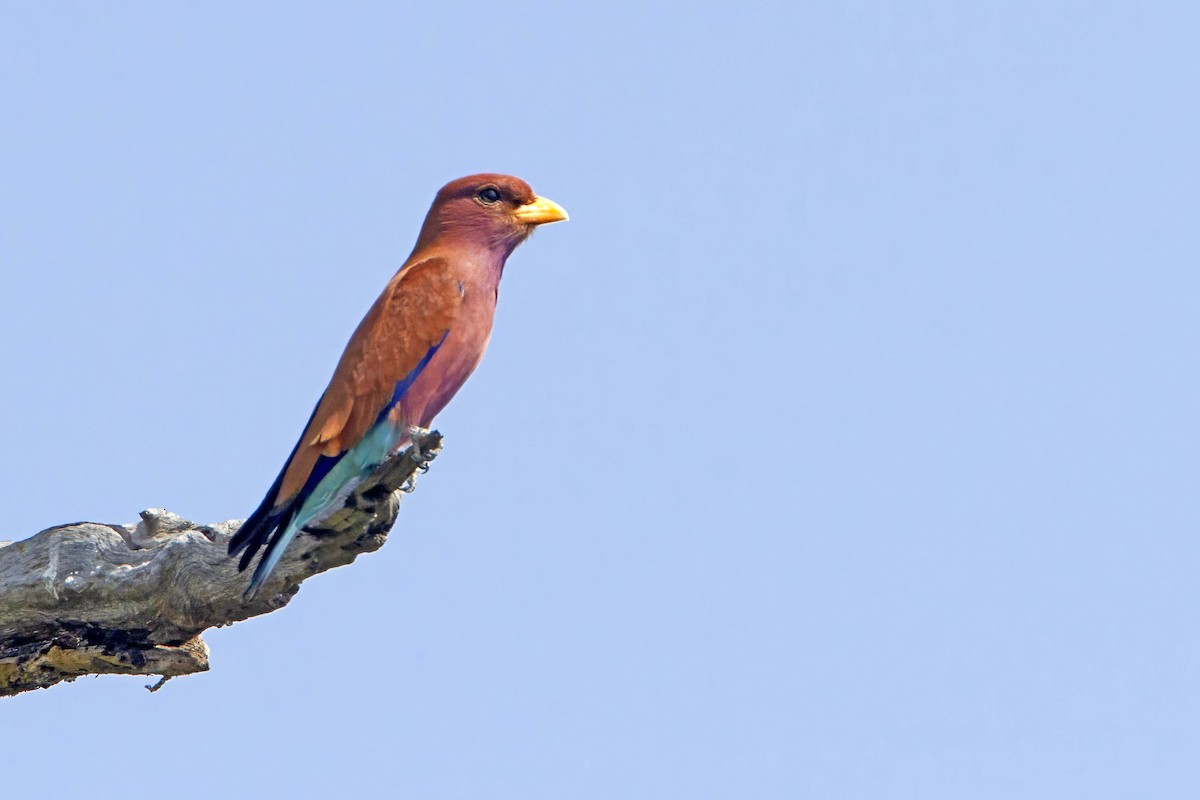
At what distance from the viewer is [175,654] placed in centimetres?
653

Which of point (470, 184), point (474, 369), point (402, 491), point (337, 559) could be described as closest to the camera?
point (337, 559)

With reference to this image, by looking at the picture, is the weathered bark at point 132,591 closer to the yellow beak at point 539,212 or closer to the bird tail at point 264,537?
the bird tail at point 264,537

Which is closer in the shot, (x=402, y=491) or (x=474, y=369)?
(x=402, y=491)

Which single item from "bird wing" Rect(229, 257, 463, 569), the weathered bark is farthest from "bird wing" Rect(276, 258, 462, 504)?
the weathered bark

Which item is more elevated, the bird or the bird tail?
the bird

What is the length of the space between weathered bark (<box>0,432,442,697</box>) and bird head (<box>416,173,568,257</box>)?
74.3 inches

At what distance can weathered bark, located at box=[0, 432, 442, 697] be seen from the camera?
20.4 feet

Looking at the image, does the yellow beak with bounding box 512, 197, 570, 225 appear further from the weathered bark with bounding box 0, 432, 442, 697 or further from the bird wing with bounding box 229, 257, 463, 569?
the weathered bark with bounding box 0, 432, 442, 697

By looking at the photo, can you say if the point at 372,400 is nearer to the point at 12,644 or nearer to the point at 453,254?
the point at 453,254

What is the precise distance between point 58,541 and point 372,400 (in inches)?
59.7

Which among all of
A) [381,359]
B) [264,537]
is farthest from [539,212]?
[264,537]

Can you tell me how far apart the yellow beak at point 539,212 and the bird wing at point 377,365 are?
2.57 feet

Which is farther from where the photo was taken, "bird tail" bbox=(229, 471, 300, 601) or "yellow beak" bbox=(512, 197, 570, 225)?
"yellow beak" bbox=(512, 197, 570, 225)

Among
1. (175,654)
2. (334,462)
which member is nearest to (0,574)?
(175,654)
